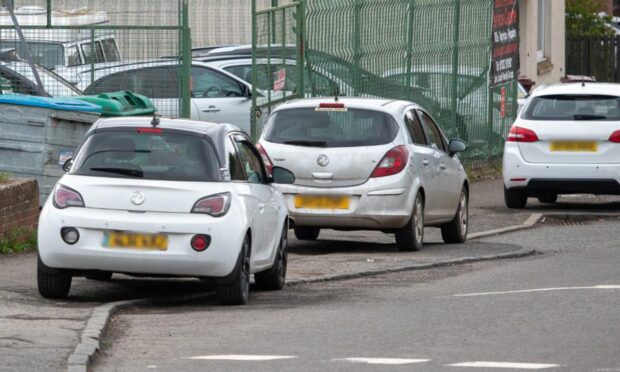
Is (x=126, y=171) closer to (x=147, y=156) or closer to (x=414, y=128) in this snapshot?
(x=147, y=156)

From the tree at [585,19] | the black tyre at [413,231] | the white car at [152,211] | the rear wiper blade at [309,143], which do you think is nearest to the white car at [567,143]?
the black tyre at [413,231]

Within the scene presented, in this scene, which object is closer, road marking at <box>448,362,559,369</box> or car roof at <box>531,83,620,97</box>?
road marking at <box>448,362,559,369</box>

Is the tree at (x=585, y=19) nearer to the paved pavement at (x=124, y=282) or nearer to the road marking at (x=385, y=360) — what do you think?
the paved pavement at (x=124, y=282)

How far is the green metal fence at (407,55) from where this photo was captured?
2122 centimetres

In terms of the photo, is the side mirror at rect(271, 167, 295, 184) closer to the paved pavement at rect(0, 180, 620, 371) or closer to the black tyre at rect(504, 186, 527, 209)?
the paved pavement at rect(0, 180, 620, 371)

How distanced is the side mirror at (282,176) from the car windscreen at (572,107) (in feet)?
27.5

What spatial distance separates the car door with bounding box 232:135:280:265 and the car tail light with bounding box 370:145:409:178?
2.67 m

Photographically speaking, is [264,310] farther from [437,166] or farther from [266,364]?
[437,166]

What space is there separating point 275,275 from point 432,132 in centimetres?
489

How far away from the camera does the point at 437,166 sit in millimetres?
16469

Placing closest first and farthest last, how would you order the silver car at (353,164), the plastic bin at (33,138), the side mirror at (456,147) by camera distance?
1. the silver car at (353,164)
2. the plastic bin at (33,138)
3. the side mirror at (456,147)

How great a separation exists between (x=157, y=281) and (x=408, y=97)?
12.1 m

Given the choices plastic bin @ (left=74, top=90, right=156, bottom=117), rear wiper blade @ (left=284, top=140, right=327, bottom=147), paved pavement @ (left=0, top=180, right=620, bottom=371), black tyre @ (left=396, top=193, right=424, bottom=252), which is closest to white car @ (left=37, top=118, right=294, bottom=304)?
paved pavement @ (left=0, top=180, right=620, bottom=371)

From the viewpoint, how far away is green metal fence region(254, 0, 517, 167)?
21.2 meters
